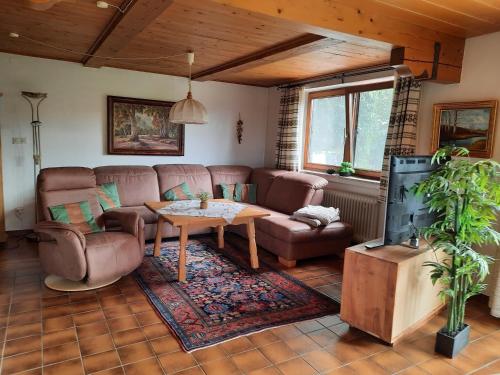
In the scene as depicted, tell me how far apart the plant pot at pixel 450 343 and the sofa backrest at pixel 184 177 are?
337 cm

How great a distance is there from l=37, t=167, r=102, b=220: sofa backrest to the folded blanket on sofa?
2126 mm

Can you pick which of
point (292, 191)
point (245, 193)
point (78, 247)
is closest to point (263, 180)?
point (245, 193)

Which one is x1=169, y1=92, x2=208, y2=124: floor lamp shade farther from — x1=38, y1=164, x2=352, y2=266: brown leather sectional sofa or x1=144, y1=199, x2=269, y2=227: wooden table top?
x1=38, y1=164, x2=352, y2=266: brown leather sectional sofa

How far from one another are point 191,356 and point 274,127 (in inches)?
168

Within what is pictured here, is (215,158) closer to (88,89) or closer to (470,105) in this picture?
(88,89)

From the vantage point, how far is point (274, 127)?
19.4 ft

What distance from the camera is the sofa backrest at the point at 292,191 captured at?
14.7 ft

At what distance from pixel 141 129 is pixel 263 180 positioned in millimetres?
1840

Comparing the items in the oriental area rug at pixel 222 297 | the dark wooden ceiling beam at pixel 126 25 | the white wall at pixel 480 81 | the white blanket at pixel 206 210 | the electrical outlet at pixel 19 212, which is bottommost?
the oriental area rug at pixel 222 297

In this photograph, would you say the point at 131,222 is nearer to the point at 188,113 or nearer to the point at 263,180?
the point at 188,113

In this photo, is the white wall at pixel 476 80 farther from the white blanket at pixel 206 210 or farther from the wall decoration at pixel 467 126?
the white blanket at pixel 206 210

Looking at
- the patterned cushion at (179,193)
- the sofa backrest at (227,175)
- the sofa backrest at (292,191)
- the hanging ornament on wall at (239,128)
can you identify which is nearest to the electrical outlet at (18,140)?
the patterned cushion at (179,193)

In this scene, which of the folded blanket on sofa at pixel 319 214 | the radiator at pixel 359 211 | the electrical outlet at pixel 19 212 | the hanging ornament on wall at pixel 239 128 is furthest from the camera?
the hanging ornament on wall at pixel 239 128

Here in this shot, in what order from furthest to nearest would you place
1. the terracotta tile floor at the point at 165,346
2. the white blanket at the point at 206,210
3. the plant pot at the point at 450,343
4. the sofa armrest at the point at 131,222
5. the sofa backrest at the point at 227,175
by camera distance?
1. the sofa backrest at the point at 227,175
2. the white blanket at the point at 206,210
3. the sofa armrest at the point at 131,222
4. the plant pot at the point at 450,343
5. the terracotta tile floor at the point at 165,346
